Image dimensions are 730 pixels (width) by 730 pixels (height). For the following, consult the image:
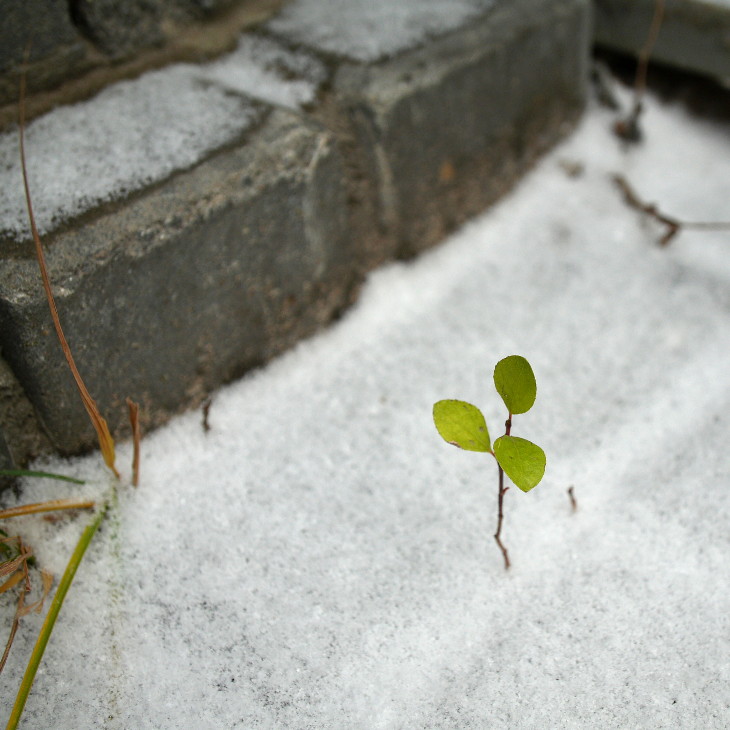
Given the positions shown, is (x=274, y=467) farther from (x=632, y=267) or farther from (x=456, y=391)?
(x=632, y=267)

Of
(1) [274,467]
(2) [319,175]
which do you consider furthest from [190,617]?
(2) [319,175]

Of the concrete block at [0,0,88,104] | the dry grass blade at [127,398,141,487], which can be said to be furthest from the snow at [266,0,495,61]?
the dry grass blade at [127,398,141,487]

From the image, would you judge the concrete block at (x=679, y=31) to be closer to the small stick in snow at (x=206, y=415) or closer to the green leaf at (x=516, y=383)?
the green leaf at (x=516, y=383)

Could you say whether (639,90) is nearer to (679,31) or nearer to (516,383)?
(679,31)

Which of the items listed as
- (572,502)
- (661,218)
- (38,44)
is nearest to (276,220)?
(38,44)

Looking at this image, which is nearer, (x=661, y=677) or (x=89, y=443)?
(x=661, y=677)

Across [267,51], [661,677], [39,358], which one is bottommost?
[661,677]

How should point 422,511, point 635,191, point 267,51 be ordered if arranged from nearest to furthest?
1. point 422,511
2. point 267,51
3. point 635,191

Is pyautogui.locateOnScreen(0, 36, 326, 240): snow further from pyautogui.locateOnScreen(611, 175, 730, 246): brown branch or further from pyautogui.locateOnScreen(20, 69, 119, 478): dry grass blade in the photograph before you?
pyautogui.locateOnScreen(611, 175, 730, 246): brown branch
